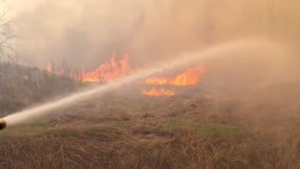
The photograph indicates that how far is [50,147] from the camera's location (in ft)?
26.8

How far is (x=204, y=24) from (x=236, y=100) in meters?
9.33

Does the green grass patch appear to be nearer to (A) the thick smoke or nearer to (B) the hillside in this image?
(B) the hillside

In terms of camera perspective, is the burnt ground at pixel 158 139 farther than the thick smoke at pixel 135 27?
No

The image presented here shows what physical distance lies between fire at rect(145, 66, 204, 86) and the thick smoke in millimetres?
2751

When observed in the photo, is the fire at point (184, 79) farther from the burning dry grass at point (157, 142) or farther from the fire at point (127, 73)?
A: the burning dry grass at point (157, 142)

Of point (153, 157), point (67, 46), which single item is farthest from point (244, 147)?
point (67, 46)

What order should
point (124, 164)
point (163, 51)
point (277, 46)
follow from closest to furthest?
1. point (124, 164)
2. point (277, 46)
3. point (163, 51)

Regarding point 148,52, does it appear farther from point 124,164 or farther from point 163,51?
point 124,164

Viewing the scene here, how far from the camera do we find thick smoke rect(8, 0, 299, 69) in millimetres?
20109

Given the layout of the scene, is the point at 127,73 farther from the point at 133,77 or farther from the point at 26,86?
the point at 26,86

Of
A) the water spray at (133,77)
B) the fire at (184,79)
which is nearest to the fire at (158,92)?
the fire at (184,79)

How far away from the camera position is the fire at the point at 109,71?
56.2 ft

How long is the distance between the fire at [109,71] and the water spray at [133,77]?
0.64 metres

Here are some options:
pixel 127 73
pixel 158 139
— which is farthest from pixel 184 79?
pixel 158 139
